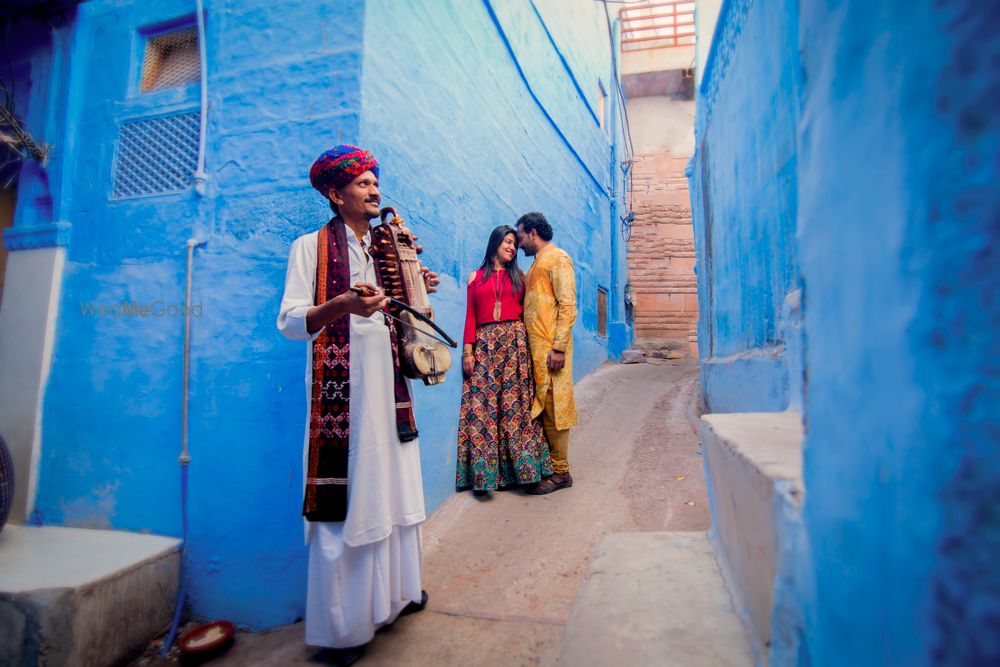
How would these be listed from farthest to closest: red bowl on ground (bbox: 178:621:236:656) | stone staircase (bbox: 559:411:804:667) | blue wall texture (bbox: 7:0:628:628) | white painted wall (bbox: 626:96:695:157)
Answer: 1. white painted wall (bbox: 626:96:695:157)
2. blue wall texture (bbox: 7:0:628:628)
3. red bowl on ground (bbox: 178:621:236:656)
4. stone staircase (bbox: 559:411:804:667)

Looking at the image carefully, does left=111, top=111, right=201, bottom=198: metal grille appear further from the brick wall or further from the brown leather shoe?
the brick wall

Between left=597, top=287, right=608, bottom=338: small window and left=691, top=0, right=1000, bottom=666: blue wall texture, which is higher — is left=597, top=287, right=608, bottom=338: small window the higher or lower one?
the higher one

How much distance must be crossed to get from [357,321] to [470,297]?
1.62 meters

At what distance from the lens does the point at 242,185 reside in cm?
284

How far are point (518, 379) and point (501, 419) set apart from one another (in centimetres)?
29

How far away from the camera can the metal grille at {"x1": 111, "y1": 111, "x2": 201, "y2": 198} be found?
9.93 ft

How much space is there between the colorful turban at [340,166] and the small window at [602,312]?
736cm

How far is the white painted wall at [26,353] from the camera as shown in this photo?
3141 mm

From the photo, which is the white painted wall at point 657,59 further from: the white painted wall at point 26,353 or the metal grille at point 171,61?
the white painted wall at point 26,353

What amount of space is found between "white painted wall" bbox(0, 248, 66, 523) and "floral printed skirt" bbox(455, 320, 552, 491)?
2.52m

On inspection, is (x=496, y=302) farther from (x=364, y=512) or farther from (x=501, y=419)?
(x=364, y=512)

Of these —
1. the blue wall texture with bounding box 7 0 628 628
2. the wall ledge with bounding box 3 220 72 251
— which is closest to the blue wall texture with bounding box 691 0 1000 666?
the blue wall texture with bounding box 7 0 628 628

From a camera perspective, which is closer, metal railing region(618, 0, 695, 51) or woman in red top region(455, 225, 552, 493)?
woman in red top region(455, 225, 552, 493)

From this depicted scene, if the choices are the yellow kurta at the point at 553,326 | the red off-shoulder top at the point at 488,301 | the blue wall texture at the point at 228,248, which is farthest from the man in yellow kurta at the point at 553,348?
the blue wall texture at the point at 228,248
